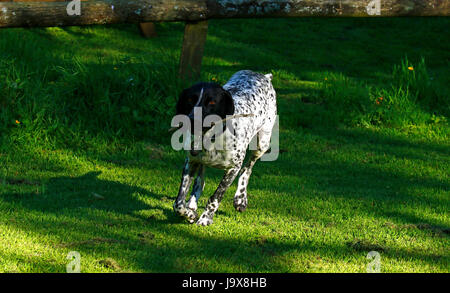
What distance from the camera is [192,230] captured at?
529 centimetres

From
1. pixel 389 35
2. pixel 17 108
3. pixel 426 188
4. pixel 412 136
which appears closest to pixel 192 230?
pixel 426 188

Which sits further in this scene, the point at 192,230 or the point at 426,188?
the point at 426,188

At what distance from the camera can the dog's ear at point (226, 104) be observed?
5023 mm

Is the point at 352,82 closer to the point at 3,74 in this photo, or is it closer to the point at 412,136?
the point at 412,136

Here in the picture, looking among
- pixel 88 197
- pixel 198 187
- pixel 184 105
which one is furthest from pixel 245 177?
pixel 88 197

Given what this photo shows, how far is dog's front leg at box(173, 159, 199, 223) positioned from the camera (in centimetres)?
527

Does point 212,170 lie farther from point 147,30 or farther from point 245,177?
point 147,30

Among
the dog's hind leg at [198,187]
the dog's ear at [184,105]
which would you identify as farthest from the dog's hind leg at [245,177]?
the dog's ear at [184,105]

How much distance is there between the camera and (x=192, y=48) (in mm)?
7859

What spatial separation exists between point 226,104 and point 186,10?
2.80m

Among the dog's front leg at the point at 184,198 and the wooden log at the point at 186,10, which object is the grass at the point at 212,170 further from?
the wooden log at the point at 186,10

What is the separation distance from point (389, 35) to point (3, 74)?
815 centimetres

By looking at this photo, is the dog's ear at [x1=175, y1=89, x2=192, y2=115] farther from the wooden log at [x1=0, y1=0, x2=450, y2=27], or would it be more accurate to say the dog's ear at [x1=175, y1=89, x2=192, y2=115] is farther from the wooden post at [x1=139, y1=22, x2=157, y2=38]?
the wooden post at [x1=139, y1=22, x2=157, y2=38]
